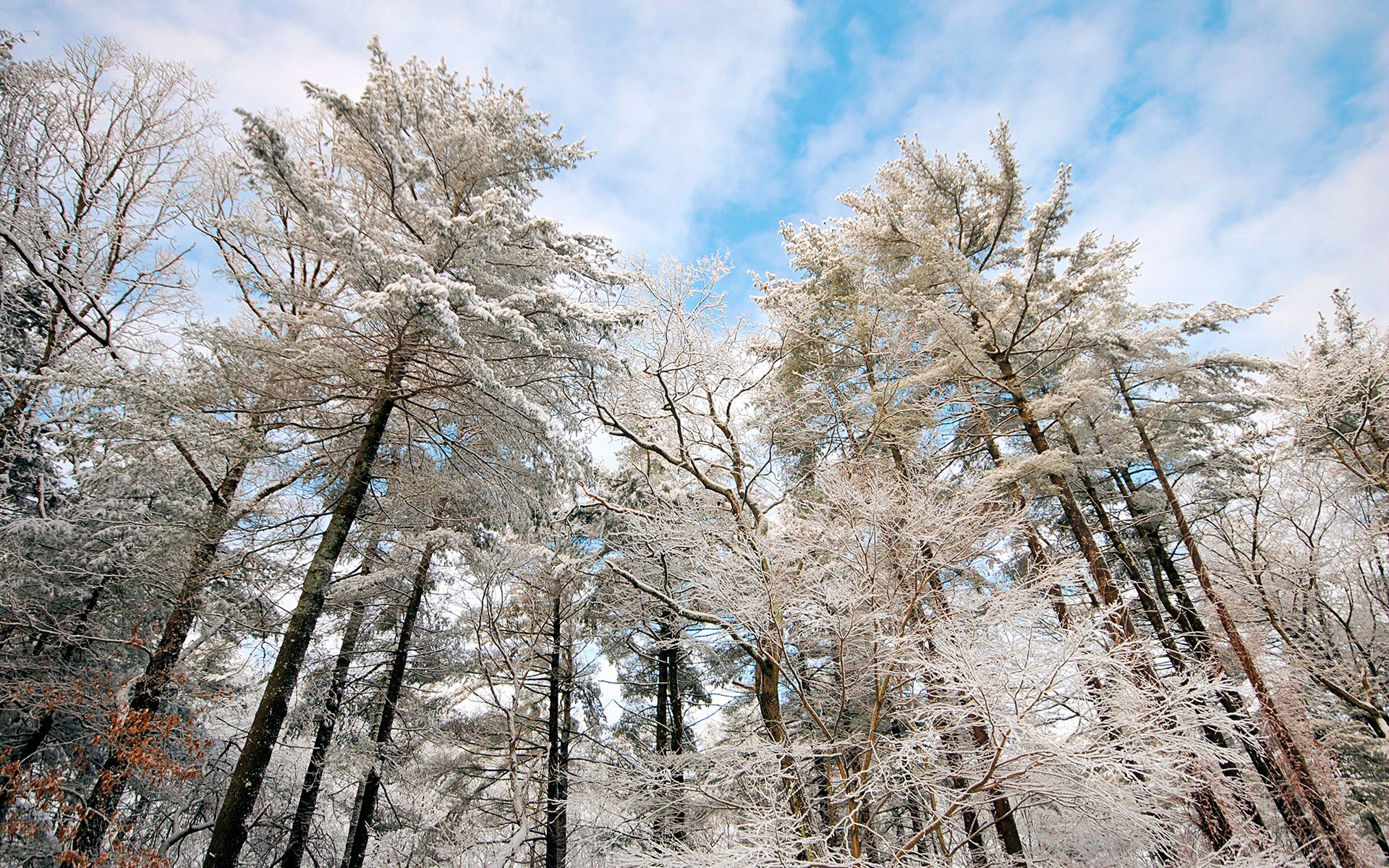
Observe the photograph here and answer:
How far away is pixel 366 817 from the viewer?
8.62m

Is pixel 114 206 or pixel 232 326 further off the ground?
pixel 114 206

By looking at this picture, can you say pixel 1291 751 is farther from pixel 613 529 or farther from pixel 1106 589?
pixel 613 529

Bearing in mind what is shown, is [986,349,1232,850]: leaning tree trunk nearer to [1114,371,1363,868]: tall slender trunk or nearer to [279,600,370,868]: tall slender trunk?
[1114,371,1363,868]: tall slender trunk

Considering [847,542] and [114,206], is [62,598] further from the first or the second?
[847,542]

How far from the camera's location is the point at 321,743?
927 cm

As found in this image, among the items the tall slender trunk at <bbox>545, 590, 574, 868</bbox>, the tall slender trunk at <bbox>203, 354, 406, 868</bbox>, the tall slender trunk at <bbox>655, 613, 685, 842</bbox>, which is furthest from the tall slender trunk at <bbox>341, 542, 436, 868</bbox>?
the tall slender trunk at <bbox>655, 613, 685, 842</bbox>

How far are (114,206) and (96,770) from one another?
9.22 m

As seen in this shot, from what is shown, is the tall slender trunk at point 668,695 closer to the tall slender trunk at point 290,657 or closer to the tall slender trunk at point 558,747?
the tall slender trunk at point 558,747

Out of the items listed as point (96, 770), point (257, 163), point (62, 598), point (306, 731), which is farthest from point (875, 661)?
point (96, 770)

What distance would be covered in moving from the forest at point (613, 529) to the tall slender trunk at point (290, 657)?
0.05 meters

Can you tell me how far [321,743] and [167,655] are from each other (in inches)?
126

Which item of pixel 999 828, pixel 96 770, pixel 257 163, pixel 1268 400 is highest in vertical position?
pixel 257 163

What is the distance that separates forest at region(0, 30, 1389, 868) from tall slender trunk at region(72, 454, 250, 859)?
3.3 inches

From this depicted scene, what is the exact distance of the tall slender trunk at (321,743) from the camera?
324 inches
